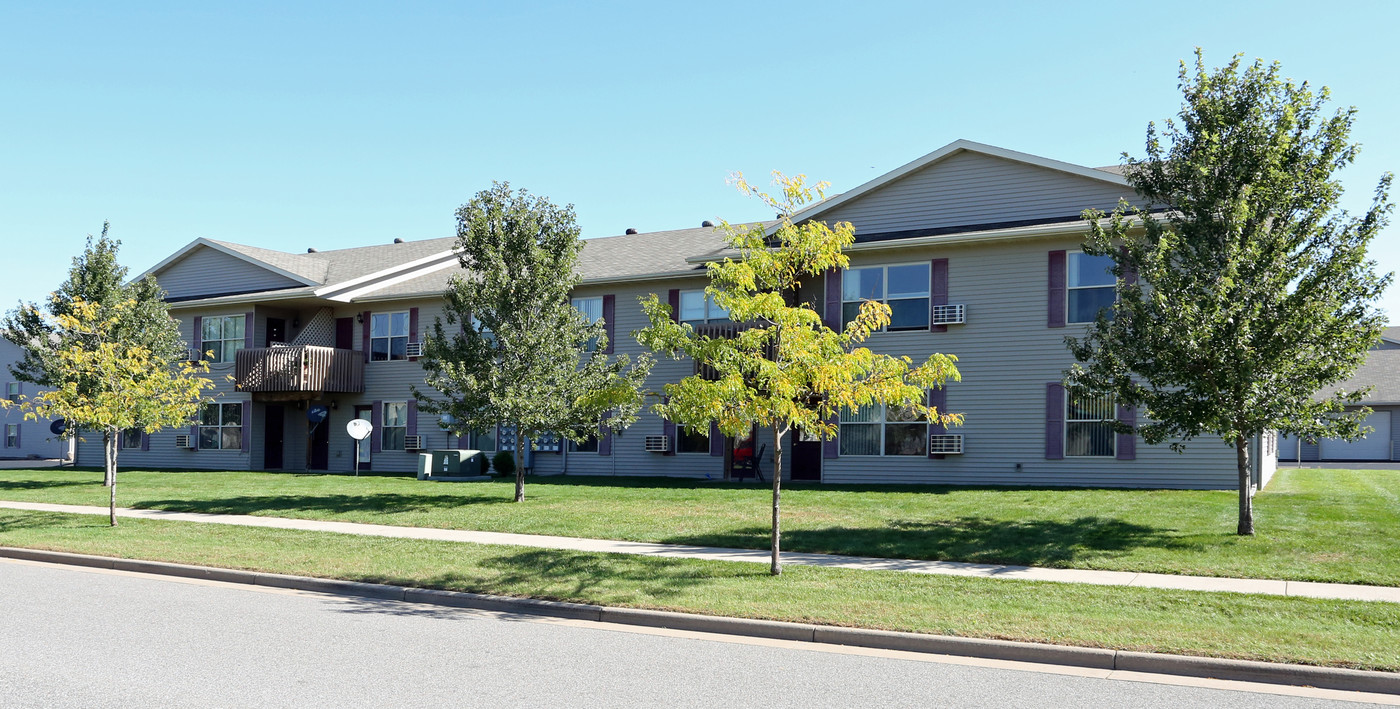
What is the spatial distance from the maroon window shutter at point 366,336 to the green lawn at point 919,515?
712cm

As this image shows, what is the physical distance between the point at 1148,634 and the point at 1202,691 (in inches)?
49.2

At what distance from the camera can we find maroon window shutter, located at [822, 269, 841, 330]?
23312mm

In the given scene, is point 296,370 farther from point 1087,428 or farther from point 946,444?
point 1087,428

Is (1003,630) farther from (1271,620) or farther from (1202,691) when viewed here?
(1271,620)

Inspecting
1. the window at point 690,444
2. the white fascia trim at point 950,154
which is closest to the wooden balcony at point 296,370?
the window at point 690,444

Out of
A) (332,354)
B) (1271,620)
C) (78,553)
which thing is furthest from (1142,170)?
(332,354)

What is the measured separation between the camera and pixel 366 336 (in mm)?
31797

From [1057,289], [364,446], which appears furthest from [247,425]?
[1057,289]

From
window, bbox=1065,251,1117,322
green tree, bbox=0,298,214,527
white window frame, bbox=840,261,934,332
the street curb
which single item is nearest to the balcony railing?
green tree, bbox=0,298,214,527

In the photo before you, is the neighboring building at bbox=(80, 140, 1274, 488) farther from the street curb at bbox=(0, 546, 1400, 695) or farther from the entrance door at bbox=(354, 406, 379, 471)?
the street curb at bbox=(0, 546, 1400, 695)

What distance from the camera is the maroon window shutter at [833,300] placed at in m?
23.3

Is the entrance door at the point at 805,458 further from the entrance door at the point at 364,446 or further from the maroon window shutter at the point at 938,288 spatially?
the entrance door at the point at 364,446

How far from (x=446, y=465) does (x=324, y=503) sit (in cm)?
707

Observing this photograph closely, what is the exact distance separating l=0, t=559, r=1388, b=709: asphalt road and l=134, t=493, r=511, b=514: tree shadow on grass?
8408 millimetres
